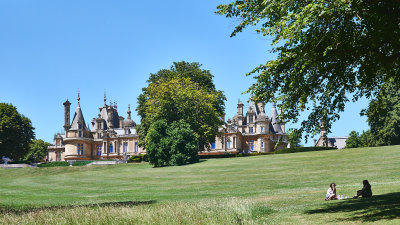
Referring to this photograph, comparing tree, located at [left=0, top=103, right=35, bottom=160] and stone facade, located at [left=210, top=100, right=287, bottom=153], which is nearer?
tree, located at [left=0, top=103, right=35, bottom=160]

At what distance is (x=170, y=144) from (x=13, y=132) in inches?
1395

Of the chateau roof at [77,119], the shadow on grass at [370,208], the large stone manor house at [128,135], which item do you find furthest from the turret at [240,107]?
the shadow on grass at [370,208]

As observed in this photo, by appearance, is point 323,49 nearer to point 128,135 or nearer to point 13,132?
point 13,132

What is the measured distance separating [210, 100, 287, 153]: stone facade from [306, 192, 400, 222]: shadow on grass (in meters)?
71.6

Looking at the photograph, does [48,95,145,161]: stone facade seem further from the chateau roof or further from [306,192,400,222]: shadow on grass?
[306,192,400,222]: shadow on grass

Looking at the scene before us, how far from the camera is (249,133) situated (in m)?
94.8

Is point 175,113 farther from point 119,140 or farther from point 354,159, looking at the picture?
point 119,140

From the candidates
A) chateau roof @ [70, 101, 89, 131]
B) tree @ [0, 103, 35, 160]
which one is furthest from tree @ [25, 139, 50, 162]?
tree @ [0, 103, 35, 160]

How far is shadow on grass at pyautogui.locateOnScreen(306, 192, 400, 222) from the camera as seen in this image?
13.1 m

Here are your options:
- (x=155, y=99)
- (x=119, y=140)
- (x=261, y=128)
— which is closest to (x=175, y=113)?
(x=155, y=99)

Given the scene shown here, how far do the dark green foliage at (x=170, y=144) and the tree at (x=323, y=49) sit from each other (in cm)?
3674

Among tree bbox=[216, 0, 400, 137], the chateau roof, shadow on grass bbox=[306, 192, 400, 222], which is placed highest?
the chateau roof

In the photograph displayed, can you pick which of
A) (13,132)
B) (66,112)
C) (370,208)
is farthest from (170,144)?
(66,112)

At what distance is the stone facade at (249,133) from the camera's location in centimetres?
9150
